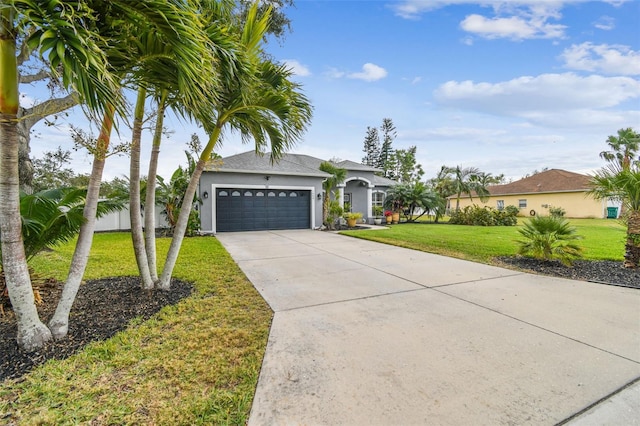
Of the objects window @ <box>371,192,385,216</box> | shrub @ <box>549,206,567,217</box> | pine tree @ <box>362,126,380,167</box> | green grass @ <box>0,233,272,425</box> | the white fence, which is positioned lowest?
green grass @ <box>0,233,272,425</box>

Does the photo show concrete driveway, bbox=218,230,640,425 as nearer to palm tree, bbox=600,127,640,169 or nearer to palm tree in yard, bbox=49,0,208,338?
palm tree in yard, bbox=49,0,208,338

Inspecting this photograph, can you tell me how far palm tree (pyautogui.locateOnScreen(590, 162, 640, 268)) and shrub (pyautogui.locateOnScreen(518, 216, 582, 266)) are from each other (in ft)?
3.05

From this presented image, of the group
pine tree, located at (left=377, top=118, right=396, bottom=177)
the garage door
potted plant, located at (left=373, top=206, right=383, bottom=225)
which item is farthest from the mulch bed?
pine tree, located at (left=377, top=118, right=396, bottom=177)

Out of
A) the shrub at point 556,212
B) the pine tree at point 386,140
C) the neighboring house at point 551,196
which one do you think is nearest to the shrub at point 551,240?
the shrub at point 556,212

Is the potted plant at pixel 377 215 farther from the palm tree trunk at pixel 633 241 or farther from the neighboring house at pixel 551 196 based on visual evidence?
the neighboring house at pixel 551 196

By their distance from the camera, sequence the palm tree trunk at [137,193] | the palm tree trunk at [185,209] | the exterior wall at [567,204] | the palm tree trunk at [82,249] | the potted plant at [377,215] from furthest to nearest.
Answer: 1. the exterior wall at [567,204]
2. the potted plant at [377,215]
3. the palm tree trunk at [185,209]
4. the palm tree trunk at [137,193]
5. the palm tree trunk at [82,249]

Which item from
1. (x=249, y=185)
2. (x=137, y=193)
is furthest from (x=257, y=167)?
(x=137, y=193)

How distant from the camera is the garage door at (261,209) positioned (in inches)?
541

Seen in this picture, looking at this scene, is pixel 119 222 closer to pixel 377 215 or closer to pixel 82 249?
pixel 82 249

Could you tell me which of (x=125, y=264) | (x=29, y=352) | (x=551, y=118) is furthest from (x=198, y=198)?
(x=551, y=118)

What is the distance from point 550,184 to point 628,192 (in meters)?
26.4

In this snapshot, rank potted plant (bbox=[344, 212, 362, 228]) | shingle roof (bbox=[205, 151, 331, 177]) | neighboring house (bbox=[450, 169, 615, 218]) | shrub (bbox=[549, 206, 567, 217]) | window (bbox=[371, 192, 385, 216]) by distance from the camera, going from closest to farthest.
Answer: shrub (bbox=[549, 206, 567, 217])
shingle roof (bbox=[205, 151, 331, 177])
potted plant (bbox=[344, 212, 362, 228])
window (bbox=[371, 192, 385, 216])
neighboring house (bbox=[450, 169, 615, 218])

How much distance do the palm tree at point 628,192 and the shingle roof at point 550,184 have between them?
77.1 ft

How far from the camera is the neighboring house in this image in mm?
24266
